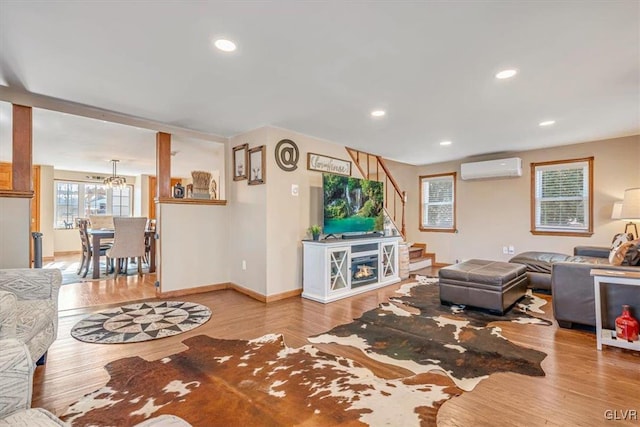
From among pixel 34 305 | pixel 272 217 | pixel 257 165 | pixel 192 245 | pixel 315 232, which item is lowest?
pixel 34 305

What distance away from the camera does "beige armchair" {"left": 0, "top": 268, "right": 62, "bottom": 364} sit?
1897mm

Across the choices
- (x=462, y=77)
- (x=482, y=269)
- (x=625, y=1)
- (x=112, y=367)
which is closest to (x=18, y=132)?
(x=112, y=367)

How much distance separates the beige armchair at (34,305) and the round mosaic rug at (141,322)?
59 cm

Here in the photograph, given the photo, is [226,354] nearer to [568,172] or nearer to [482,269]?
[482,269]

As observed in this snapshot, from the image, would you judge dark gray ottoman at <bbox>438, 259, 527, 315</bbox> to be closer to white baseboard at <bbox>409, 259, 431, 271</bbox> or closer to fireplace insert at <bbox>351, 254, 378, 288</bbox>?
fireplace insert at <bbox>351, 254, 378, 288</bbox>

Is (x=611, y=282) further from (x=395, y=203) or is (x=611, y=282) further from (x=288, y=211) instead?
(x=395, y=203)

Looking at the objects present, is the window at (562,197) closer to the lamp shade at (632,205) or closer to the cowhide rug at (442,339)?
the lamp shade at (632,205)

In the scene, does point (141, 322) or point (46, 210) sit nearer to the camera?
point (141, 322)

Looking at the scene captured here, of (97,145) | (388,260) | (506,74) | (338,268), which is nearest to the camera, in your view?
(506,74)

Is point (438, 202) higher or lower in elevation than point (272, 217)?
higher

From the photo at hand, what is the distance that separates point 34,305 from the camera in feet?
6.94

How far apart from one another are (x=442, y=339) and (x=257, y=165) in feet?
9.83

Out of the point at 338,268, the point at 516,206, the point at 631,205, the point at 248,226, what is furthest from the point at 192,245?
the point at 631,205

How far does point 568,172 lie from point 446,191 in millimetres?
2150
